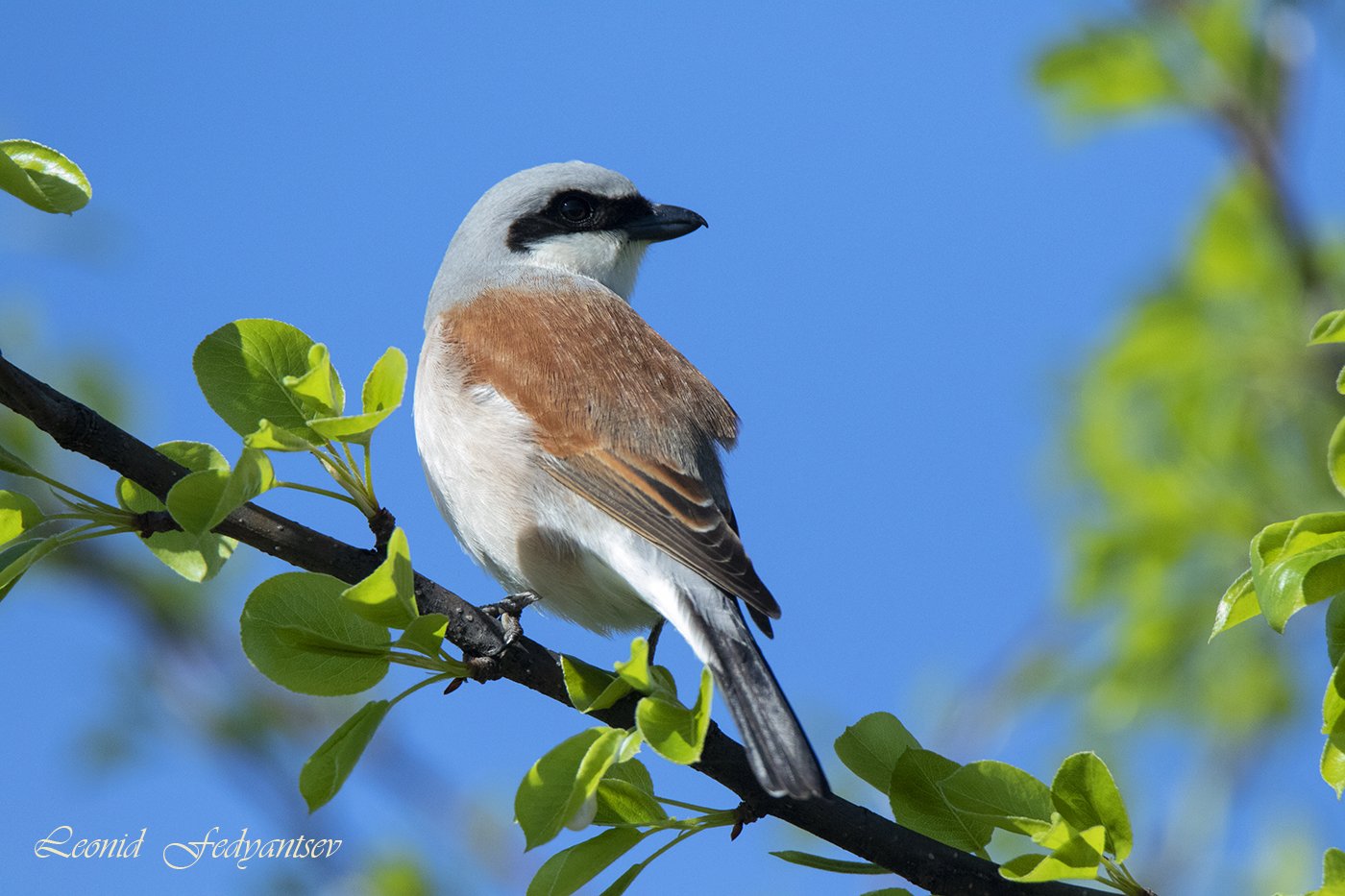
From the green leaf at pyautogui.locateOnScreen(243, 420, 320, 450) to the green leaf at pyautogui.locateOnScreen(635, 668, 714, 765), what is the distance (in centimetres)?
59

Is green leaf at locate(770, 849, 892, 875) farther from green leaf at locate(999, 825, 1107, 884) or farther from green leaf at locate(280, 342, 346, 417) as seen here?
green leaf at locate(280, 342, 346, 417)

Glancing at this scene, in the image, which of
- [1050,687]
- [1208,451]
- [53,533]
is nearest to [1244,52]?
[1208,451]

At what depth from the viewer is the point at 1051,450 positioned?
15.3 feet

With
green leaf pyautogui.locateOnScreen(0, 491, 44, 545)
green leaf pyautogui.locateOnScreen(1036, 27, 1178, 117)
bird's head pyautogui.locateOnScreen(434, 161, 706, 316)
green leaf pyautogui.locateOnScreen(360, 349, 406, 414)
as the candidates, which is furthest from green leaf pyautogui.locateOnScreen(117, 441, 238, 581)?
green leaf pyautogui.locateOnScreen(1036, 27, 1178, 117)

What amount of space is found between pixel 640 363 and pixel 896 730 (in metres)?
1.55

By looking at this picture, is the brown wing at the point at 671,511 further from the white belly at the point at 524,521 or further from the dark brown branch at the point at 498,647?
the dark brown branch at the point at 498,647

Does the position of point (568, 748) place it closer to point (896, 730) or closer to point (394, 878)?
point (896, 730)

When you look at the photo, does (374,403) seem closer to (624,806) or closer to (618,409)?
(624,806)

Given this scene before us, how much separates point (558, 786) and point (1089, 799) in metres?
0.76

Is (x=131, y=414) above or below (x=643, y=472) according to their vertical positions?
above

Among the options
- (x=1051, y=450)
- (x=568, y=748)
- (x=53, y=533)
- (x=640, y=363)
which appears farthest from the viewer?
(x=1051, y=450)

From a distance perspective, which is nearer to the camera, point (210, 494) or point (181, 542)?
point (210, 494)

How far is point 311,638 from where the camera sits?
1.86 meters

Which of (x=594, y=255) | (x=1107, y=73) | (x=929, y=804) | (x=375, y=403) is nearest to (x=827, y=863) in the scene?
(x=929, y=804)
